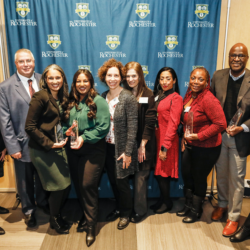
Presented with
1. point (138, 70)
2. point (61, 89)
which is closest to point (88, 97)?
point (61, 89)

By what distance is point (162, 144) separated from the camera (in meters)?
2.51

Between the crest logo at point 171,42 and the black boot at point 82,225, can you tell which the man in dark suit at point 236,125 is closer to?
the crest logo at point 171,42

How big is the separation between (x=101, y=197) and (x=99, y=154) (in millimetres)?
1372

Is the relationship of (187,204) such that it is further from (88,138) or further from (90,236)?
(88,138)

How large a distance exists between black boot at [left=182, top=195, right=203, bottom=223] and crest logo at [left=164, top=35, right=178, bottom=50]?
199 centimetres

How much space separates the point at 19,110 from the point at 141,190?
1696 millimetres

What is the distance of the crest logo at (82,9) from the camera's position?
288cm

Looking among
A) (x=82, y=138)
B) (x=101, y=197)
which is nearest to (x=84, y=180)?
(x=82, y=138)

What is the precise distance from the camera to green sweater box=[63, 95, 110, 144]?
6.91 ft

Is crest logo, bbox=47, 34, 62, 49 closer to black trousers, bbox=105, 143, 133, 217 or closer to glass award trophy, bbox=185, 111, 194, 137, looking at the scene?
black trousers, bbox=105, 143, 133, 217

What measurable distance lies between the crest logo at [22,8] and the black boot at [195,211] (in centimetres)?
321

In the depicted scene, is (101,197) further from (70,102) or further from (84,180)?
(70,102)

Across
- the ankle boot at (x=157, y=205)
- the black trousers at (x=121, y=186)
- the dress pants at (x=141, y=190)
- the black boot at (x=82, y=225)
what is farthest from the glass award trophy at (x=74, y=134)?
the ankle boot at (x=157, y=205)

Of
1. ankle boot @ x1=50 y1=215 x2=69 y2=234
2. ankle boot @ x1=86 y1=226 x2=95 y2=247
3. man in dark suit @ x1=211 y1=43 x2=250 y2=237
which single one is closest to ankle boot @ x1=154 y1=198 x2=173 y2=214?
man in dark suit @ x1=211 y1=43 x2=250 y2=237
